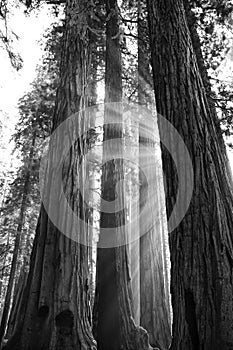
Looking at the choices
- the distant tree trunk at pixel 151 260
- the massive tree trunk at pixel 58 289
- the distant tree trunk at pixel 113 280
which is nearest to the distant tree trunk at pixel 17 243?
the distant tree trunk at pixel 151 260

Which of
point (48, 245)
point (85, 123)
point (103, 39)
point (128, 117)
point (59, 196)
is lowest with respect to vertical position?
point (48, 245)

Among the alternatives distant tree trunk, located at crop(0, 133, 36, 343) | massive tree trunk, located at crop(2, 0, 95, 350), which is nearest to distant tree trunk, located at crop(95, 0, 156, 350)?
massive tree trunk, located at crop(2, 0, 95, 350)

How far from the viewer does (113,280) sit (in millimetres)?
6691

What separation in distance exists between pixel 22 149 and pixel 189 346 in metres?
13.0

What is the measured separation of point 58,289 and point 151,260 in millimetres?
4218

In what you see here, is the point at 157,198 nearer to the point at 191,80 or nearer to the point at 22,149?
the point at 191,80

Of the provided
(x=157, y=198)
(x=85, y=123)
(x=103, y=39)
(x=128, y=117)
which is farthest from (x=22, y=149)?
(x=85, y=123)

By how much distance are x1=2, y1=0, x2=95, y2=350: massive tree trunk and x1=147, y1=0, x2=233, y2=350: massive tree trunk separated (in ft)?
7.43

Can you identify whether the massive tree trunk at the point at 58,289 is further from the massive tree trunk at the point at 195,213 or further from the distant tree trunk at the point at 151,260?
the distant tree trunk at the point at 151,260

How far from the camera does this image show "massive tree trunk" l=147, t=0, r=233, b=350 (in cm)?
241

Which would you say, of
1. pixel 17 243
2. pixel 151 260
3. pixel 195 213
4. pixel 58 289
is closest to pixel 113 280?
pixel 151 260

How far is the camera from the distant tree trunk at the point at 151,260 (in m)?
7.79

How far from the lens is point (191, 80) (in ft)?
10.7

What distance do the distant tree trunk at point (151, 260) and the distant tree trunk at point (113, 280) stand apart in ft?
4.72
